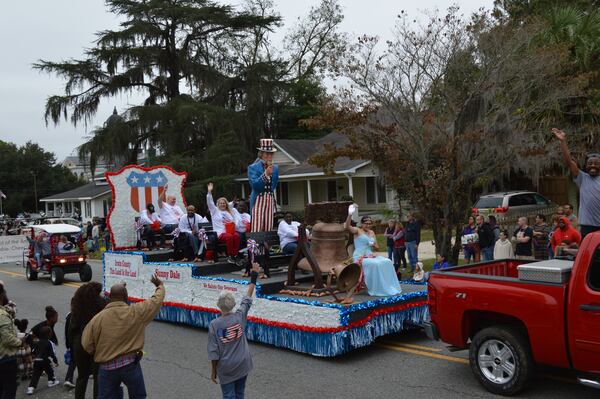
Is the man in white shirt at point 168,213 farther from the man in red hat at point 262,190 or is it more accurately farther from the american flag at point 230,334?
the american flag at point 230,334

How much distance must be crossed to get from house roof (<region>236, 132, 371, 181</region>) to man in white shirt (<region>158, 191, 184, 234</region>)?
48.8 feet

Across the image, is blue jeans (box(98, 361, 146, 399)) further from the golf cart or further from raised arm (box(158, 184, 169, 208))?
the golf cart

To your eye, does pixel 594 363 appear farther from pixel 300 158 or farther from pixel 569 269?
pixel 300 158

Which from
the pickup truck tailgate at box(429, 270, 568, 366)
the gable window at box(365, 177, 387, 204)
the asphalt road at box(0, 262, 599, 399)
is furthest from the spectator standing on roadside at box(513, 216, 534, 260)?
the gable window at box(365, 177, 387, 204)

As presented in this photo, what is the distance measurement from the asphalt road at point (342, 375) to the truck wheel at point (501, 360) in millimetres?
161

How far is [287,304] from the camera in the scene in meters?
8.08

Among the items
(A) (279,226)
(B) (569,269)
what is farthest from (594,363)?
(A) (279,226)

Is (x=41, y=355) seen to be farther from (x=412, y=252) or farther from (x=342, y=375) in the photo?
(x=412, y=252)

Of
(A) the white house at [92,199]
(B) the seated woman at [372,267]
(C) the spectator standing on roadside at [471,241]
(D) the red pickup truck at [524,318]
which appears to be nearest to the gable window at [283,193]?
(A) the white house at [92,199]

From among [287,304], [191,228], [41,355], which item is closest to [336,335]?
[287,304]

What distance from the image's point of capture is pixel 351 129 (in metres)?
14.1

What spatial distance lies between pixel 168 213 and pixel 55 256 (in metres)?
6.40

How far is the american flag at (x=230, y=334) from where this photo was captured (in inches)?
200

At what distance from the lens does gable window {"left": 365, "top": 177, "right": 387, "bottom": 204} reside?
1236 inches
